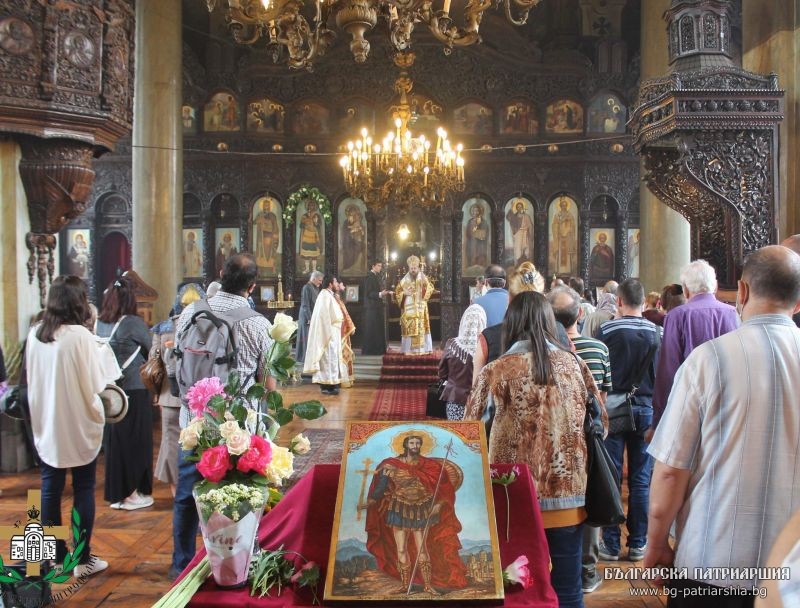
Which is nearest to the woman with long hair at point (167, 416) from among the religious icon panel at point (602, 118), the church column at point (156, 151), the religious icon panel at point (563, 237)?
the church column at point (156, 151)

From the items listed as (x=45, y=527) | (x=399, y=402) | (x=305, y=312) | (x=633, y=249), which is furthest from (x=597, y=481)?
(x=633, y=249)

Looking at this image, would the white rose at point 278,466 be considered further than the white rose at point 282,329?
No

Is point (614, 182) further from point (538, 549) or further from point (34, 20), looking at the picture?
point (538, 549)

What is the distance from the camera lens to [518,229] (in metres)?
16.0

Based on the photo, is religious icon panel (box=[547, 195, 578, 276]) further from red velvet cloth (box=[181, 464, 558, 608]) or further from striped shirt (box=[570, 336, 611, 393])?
red velvet cloth (box=[181, 464, 558, 608])

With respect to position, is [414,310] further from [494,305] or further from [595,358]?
[595,358]

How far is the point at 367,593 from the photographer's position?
61.6 inches

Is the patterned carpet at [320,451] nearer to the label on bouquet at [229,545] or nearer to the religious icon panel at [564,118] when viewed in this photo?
the label on bouquet at [229,545]

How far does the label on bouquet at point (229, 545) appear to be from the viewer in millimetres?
1651

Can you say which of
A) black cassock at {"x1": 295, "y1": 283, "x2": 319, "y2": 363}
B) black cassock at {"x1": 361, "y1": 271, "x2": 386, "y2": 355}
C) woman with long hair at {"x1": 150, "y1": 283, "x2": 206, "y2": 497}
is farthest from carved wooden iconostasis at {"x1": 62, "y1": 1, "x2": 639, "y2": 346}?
woman with long hair at {"x1": 150, "y1": 283, "x2": 206, "y2": 497}

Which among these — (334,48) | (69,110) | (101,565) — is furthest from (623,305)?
(334,48)

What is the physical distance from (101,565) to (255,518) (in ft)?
8.72

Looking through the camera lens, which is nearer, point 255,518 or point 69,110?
point 255,518

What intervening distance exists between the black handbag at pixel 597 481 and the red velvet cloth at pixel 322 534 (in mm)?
668
